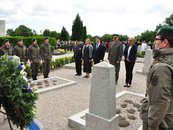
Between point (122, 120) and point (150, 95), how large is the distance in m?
2.71

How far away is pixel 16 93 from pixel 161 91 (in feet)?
6.66

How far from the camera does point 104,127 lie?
4043 mm

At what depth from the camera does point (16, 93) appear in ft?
10.2

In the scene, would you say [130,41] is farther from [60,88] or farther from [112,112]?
[112,112]

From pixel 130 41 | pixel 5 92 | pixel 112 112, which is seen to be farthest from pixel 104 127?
pixel 130 41

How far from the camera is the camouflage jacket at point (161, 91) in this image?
7.01 ft

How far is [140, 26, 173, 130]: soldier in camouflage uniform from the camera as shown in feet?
7.02

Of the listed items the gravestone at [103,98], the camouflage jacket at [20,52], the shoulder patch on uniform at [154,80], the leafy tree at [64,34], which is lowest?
the gravestone at [103,98]

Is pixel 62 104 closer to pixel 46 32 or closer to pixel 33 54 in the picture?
pixel 33 54

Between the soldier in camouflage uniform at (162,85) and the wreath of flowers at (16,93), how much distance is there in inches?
73.7

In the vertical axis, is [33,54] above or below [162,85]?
below

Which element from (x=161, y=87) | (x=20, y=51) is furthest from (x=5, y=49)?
(x=161, y=87)

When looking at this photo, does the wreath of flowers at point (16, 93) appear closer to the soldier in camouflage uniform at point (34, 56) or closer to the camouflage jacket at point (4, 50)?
the camouflage jacket at point (4, 50)

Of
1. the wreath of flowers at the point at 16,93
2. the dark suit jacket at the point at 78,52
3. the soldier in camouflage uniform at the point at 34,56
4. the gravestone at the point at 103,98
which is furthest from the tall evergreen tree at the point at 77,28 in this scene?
the wreath of flowers at the point at 16,93
